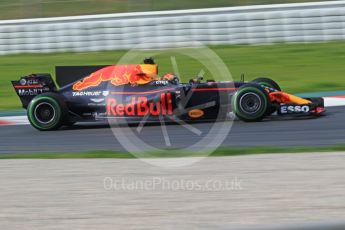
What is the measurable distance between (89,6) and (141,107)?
29.5ft

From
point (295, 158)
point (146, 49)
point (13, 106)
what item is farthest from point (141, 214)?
point (146, 49)

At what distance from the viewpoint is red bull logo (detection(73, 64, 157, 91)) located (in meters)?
11.3

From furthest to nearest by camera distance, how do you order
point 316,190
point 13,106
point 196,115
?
1. point 13,106
2. point 196,115
3. point 316,190

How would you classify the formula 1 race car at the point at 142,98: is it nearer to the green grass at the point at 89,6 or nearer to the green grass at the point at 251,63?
the green grass at the point at 251,63

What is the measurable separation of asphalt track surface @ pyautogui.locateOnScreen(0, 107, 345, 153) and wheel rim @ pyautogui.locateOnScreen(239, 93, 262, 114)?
22cm

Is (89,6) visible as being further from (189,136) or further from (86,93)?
(189,136)

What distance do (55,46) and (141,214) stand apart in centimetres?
1216

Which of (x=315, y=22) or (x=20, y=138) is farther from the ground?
(x=315, y=22)

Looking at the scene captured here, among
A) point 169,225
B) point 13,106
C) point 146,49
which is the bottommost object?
point 169,225

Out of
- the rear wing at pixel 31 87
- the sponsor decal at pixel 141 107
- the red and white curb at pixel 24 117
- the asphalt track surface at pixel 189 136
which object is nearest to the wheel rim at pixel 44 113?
the asphalt track surface at pixel 189 136

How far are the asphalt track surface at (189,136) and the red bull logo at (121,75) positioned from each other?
0.70 m

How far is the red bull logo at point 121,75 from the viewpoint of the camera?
1129cm

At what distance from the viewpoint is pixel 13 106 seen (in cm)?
1473

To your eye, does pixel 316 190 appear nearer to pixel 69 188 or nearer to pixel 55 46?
pixel 69 188
